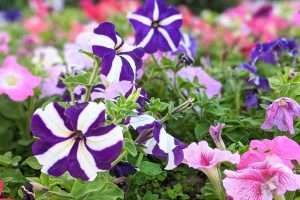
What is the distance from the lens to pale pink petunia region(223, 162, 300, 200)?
3.11 ft

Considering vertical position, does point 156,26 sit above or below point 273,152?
above

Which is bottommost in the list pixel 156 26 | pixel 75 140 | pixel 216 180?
pixel 216 180

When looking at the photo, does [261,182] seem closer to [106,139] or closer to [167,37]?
[106,139]

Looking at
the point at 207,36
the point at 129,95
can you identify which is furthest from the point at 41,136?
the point at 207,36

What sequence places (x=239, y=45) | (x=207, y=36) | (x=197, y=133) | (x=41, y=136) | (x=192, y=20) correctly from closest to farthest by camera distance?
(x=41, y=136)
(x=197, y=133)
(x=239, y=45)
(x=207, y=36)
(x=192, y=20)

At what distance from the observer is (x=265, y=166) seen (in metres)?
0.96

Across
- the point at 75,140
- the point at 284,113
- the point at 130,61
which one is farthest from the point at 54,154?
the point at 284,113

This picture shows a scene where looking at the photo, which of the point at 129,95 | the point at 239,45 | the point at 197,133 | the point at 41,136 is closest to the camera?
the point at 41,136

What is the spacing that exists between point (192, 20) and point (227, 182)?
2.29 meters

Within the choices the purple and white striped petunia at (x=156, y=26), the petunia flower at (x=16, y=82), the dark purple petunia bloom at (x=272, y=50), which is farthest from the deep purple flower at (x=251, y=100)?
the petunia flower at (x=16, y=82)

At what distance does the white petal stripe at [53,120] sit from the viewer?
3.10 ft

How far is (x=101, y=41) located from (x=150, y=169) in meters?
0.23

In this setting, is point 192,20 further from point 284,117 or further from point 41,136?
point 41,136

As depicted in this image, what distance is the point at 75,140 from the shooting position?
955 mm
